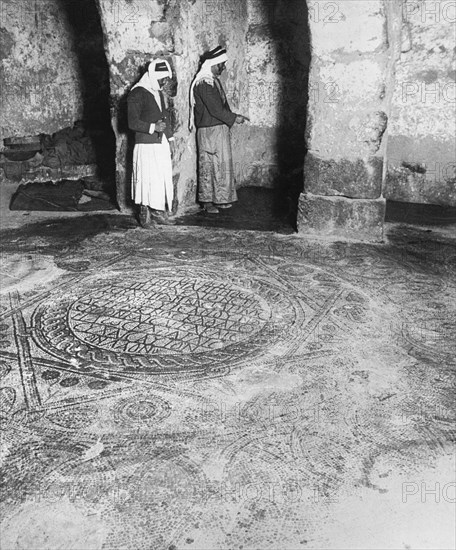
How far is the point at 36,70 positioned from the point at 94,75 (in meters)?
0.77

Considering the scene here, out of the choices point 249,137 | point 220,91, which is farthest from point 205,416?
point 249,137

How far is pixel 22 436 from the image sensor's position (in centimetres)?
332

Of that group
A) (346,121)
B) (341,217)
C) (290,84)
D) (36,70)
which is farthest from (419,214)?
(36,70)

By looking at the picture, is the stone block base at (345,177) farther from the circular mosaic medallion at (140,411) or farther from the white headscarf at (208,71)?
the circular mosaic medallion at (140,411)

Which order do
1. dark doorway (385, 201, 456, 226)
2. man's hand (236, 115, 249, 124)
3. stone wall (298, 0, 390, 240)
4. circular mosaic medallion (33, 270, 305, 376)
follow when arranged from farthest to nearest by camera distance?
man's hand (236, 115, 249, 124) < dark doorway (385, 201, 456, 226) < stone wall (298, 0, 390, 240) < circular mosaic medallion (33, 270, 305, 376)

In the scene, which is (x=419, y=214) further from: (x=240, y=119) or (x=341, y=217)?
(x=240, y=119)

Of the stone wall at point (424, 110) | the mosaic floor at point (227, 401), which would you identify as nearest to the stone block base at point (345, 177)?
the mosaic floor at point (227, 401)

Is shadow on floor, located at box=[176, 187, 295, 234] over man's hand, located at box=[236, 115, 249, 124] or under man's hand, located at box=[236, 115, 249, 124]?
under

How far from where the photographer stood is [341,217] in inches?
250

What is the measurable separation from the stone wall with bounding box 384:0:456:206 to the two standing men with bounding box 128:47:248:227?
1899 mm

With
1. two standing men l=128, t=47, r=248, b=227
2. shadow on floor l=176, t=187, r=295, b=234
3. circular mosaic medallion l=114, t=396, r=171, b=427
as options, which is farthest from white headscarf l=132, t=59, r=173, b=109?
circular mosaic medallion l=114, t=396, r=171, b=427

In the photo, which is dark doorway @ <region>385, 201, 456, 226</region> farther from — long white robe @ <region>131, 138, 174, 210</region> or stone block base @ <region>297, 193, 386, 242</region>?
long white robe @ <region>131, 138, 174, 210</region>

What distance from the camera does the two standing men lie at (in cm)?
646

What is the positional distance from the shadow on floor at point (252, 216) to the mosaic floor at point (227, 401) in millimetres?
1008
